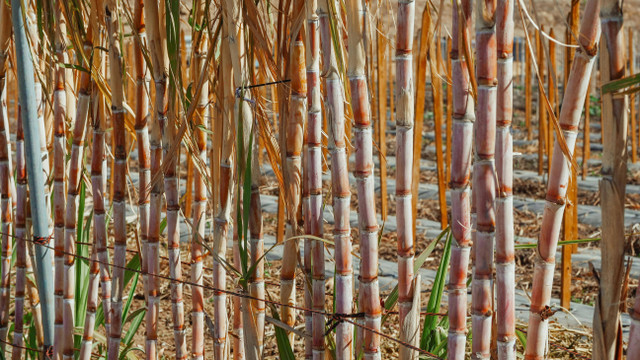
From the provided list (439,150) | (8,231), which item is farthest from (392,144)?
(8,231)

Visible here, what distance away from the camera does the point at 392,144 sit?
5852 millimetres

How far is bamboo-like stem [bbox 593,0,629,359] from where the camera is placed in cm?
64

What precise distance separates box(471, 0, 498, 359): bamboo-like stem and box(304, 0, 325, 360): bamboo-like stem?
24 cm

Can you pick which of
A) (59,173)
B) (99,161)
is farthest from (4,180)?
(99,161)

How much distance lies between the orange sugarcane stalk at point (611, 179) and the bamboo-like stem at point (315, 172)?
390 mm

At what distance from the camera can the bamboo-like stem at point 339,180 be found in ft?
2.96

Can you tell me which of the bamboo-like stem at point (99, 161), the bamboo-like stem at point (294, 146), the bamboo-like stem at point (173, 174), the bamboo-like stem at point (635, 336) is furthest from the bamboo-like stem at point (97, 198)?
the bamboo-like stem at point (635, 336)

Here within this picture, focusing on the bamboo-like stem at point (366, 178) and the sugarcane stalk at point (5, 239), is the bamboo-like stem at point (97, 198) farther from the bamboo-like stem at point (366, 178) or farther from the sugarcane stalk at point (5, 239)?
the bamboo-like stem at point (366, 178)

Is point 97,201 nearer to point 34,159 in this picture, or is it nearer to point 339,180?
point 34,159

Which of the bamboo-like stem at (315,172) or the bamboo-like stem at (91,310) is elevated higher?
the bamboo-like stem at (315,172)

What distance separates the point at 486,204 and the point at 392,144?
16.6 ft

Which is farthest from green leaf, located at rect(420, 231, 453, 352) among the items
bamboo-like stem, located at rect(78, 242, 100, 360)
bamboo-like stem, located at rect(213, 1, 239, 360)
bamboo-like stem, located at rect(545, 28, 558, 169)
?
bamboo-like stem, located at rect(78, 242, 100, 360)

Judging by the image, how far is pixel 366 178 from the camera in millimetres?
928

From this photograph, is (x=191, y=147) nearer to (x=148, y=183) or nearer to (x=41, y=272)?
(x=148, y=183)
